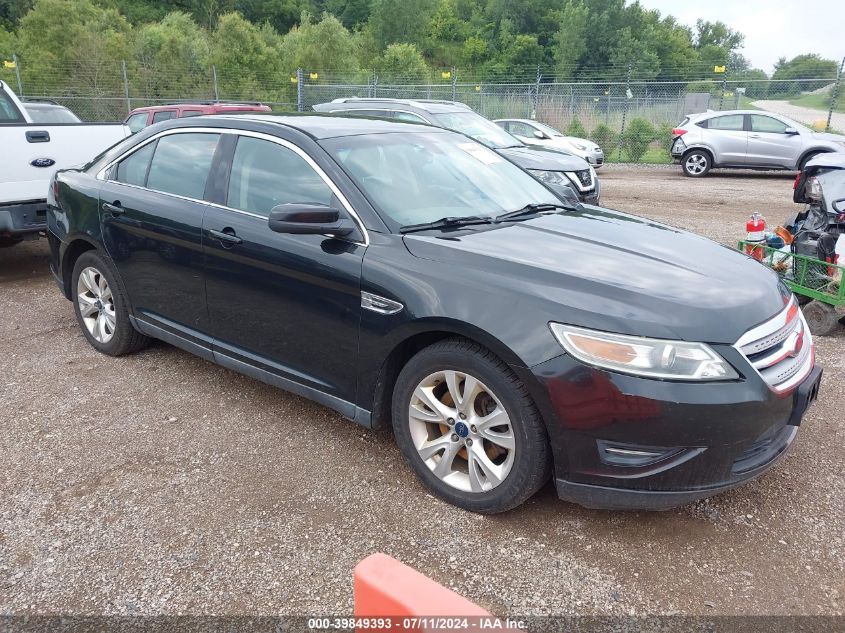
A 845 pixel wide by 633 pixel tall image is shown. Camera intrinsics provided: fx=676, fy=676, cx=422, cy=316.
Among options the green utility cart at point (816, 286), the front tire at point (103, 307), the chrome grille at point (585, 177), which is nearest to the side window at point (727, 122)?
the chrome grille at point (585, 177)

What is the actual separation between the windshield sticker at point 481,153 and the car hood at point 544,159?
4671 millimetres

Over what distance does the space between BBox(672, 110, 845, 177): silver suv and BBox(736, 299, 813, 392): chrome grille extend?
14484 mm

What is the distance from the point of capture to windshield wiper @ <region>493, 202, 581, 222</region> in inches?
140

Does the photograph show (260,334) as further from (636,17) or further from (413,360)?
(636,17)

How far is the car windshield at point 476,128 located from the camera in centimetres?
992

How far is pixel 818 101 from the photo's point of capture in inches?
1032

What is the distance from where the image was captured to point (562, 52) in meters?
67.4

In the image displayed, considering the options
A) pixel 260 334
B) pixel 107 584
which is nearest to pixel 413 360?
pixel 260 334

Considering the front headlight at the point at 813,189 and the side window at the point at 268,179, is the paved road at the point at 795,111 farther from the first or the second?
the side window at the point at 268,179

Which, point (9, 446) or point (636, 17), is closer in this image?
point (9, 446)

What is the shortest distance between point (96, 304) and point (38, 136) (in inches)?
111

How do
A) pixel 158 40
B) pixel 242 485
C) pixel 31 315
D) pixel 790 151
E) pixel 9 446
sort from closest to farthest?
pixel 242 485, pixel 9 446, pixel 31 315, pixel 790 151, pixel 158 40

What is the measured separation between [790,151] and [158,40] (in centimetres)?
3181

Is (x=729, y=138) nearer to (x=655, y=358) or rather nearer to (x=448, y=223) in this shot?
(x=448, y=223)
